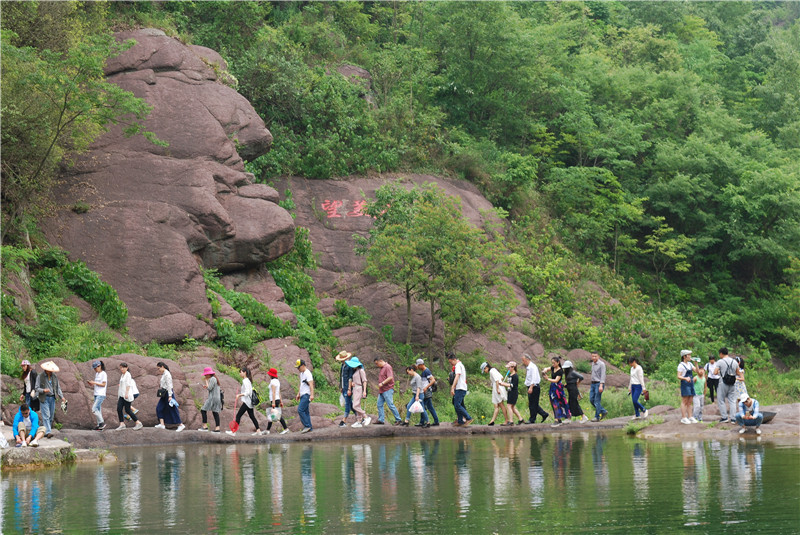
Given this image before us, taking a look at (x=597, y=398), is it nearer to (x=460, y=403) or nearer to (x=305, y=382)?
(x=460, y=403)

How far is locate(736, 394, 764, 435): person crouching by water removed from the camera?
1712 centimetres

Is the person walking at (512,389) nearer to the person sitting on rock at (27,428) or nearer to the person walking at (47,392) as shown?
the person walking at (47,392)

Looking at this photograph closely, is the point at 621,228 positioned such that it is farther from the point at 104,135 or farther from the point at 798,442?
the point at 798,442

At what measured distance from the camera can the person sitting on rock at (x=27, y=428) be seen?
1656 cm

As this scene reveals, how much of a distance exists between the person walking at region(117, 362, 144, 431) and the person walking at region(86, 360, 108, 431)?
0.36m

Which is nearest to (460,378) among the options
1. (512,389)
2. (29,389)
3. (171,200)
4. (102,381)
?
(512,389)

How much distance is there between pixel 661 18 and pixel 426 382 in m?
50.0

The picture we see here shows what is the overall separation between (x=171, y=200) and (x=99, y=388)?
31.9 feet

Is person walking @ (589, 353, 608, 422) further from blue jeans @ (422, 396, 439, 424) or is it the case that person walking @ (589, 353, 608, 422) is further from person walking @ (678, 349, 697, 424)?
blue jeans @ (422, 396, 439, 424)

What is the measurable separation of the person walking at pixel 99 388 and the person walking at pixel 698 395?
13.1 m

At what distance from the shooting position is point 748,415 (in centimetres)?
1722

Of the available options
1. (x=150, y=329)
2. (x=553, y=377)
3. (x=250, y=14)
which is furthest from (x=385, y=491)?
(x=250, y=14)

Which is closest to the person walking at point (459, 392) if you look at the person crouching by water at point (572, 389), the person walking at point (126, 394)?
the person crouching by water at point (572, 389)

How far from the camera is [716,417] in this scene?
2052 centimetres
